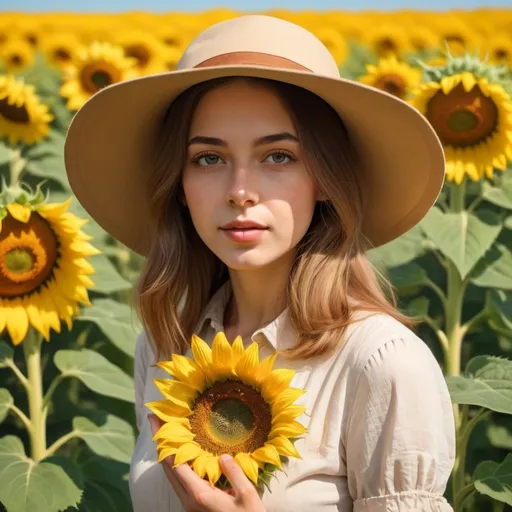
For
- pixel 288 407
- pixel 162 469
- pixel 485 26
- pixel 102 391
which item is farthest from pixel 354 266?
pixel 485 26

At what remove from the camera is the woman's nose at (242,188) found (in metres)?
1.72

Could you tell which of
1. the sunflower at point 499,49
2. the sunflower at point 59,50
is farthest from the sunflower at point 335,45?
the sunflower at point 59,50

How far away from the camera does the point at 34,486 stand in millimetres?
2578

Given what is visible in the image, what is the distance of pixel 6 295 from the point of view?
8.64 ft

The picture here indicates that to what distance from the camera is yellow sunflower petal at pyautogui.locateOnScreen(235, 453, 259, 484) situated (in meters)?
1.61

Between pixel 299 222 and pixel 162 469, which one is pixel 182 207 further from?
pixel 162 469

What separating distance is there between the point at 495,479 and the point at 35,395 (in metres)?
1.26

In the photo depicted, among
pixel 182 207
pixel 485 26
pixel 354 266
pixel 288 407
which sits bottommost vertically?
pixel 288 407

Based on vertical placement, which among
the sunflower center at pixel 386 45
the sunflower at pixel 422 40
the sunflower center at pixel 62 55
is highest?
the sunflower at pixel 422 40

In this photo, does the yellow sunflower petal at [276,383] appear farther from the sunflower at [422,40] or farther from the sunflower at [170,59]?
the sunflower at [422,40]

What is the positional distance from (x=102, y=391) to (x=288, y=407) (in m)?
1.28

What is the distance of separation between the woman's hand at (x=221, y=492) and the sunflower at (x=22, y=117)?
9.68 ft

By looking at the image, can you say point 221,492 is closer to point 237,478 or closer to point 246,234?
point 237,478

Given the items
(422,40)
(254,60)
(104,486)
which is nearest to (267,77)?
(254,60)
